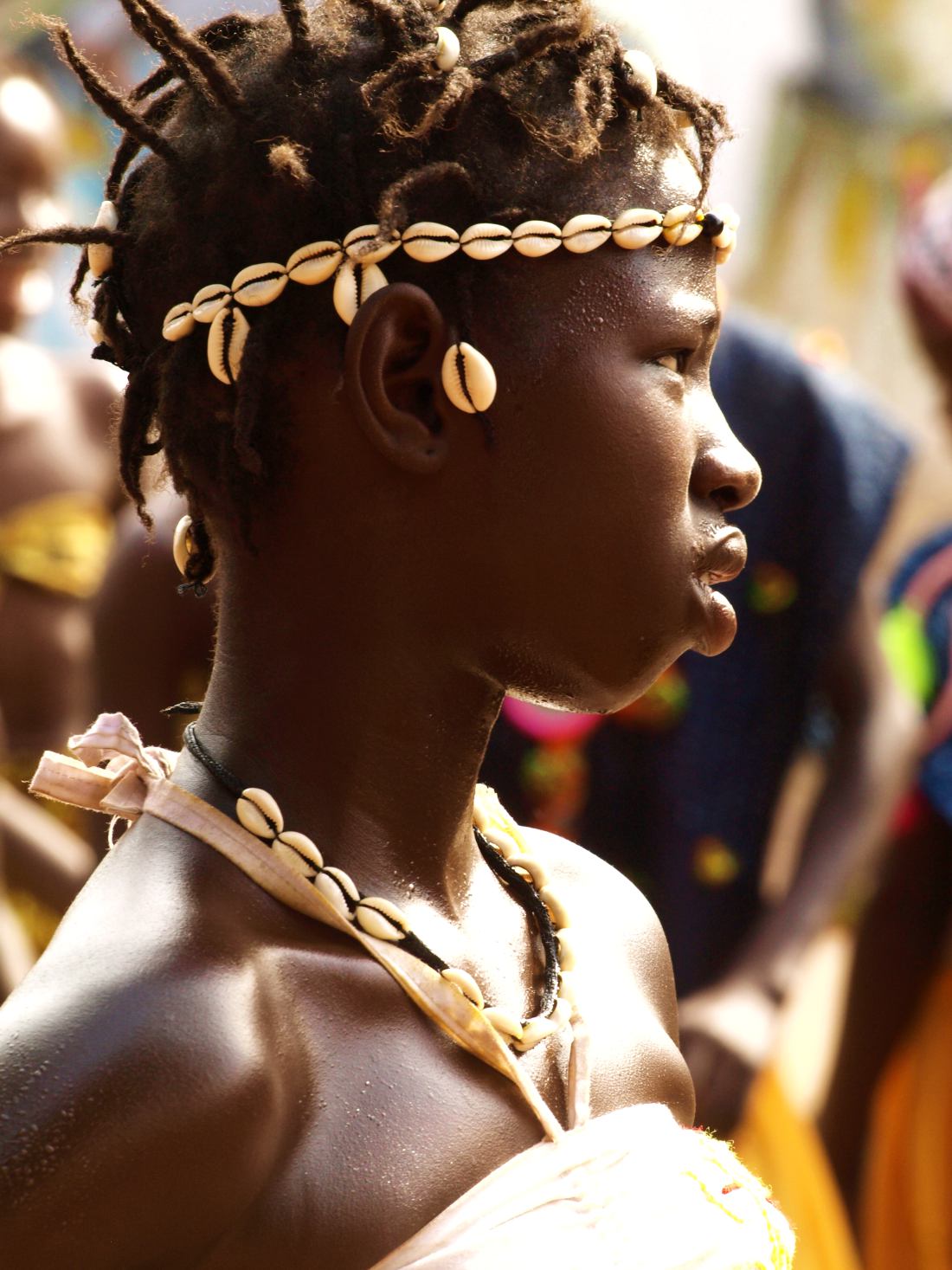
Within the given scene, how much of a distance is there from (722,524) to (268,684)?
403 mm

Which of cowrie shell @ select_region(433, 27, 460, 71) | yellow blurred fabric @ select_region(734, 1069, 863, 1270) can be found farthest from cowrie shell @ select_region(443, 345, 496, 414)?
yellow blurred fabric @ select_region(734, 1069, 863, 1270)

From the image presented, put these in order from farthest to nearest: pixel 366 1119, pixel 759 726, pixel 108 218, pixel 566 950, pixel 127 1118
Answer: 1. pixel 759 726
2. pixel 566 950
3. pixel 108 218
4. pixel 366 1119
5. pixel 127 1118

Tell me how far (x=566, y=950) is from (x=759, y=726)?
1983 millimetres

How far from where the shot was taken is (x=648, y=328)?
1.57 metres

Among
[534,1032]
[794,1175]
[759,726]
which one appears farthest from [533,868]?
[759,726]

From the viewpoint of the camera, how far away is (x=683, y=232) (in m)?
1.60

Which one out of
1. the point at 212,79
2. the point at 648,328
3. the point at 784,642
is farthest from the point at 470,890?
the point at 784,642

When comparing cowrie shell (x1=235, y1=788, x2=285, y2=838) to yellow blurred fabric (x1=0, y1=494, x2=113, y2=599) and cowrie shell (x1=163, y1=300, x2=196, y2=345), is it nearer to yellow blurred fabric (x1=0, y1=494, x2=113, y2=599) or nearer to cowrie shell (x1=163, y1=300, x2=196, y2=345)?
cowrie shell (x1=163, y1=300, x2=196, y2=345)

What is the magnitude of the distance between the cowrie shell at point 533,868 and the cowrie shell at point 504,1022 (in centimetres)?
26

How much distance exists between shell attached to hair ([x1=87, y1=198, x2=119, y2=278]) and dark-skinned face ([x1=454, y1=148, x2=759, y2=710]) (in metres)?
0.34

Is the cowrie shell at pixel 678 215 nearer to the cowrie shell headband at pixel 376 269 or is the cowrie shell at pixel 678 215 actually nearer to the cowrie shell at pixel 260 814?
the cowrie shell headband at pixel 376 269

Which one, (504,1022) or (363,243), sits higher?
(363,243)

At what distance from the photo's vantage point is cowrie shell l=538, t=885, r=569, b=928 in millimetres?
1811

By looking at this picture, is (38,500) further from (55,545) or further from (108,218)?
(108,218)
